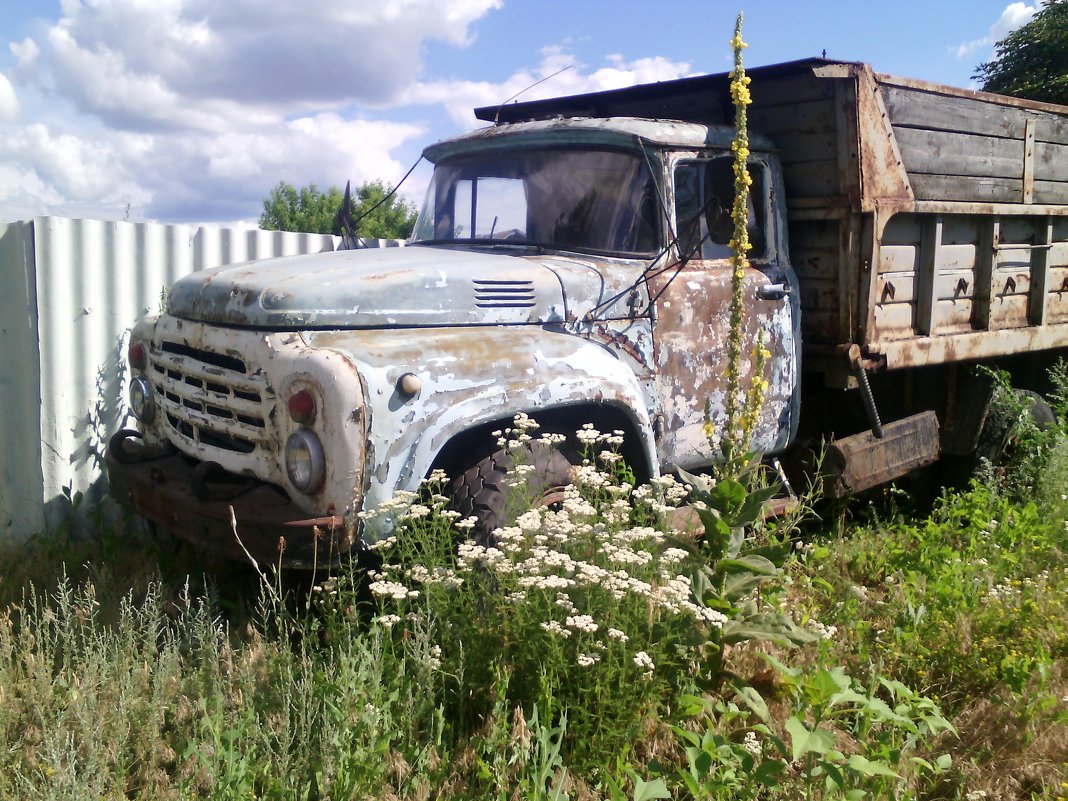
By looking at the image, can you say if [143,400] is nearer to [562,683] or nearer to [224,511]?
[224,511]

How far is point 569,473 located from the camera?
3.59 metres

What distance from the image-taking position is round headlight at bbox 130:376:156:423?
4223 millimetres

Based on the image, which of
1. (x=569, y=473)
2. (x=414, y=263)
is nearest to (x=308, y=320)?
(x=414, y=263)

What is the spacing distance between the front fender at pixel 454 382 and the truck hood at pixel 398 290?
8 centimetres

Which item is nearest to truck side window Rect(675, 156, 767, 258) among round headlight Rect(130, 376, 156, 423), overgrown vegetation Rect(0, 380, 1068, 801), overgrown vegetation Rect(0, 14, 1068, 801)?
overgrown vegetation Rect(0, 14, 1068, 801)

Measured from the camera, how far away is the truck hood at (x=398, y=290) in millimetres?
3414

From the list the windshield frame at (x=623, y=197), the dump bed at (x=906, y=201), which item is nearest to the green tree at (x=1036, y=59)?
the dump bed at (x=906, y=201)

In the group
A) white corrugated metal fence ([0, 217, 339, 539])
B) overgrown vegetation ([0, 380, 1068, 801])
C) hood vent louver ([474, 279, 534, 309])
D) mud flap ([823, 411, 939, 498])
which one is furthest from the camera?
white corrugated metal fence ([0, 217, 339, 539])

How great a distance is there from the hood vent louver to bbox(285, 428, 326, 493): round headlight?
98cm

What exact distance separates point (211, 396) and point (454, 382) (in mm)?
1050

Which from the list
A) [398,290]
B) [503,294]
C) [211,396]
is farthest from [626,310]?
[211,396]

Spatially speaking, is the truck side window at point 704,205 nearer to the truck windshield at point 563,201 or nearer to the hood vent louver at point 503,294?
the truck windshield at point 563,201

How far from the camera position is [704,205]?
4.34 metres

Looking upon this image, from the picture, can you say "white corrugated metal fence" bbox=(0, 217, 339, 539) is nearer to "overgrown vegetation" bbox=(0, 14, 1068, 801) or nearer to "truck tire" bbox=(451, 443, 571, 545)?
"overgrown vegetation" bbox=(0, 14, 1068, 801)
